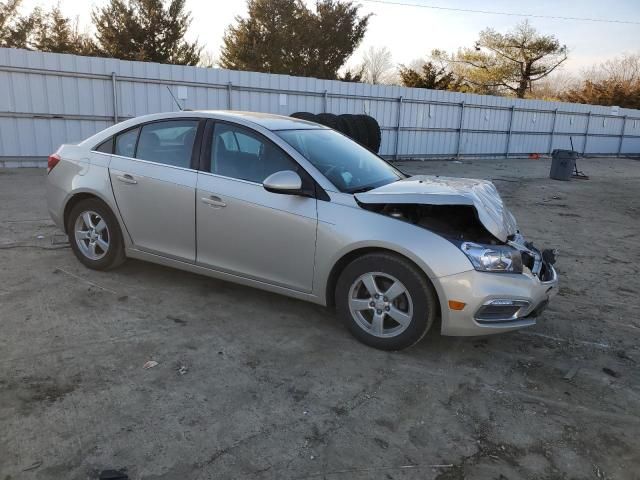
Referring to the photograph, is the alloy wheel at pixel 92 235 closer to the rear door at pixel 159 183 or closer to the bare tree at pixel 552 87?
the rear door at pixel 159 183

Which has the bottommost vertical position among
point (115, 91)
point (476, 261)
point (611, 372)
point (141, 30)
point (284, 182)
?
point (611, 372)

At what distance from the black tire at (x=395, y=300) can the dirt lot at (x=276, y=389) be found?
0.43ft

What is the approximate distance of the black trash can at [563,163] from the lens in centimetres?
1584

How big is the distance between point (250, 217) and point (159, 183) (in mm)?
969

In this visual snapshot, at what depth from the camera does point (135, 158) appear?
457 cm

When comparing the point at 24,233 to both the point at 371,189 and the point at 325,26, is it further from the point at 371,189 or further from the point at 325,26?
the point at 325,26

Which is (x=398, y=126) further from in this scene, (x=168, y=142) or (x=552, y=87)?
(x=552, y=87)

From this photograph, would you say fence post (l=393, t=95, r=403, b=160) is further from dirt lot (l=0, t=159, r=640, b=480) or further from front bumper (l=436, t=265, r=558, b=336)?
front bumper (l=436, t=265, r=558, b=336)

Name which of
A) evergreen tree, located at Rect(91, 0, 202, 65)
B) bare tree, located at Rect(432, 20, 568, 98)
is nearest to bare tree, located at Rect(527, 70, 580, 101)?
bare tree, located at Rect(432, 20, 568, 98)

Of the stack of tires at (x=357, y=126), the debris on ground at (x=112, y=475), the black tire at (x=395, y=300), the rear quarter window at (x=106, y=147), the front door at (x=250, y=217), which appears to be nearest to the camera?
the debris on ground at (x=112, y=475)

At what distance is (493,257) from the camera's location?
3.44 m

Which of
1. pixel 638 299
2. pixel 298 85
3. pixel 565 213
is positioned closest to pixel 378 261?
pixel 638 299

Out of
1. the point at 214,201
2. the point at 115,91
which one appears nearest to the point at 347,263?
the point at 214,201

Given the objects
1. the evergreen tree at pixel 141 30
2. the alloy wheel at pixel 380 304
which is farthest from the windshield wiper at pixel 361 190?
the evergreen tree at pixel 141 30
